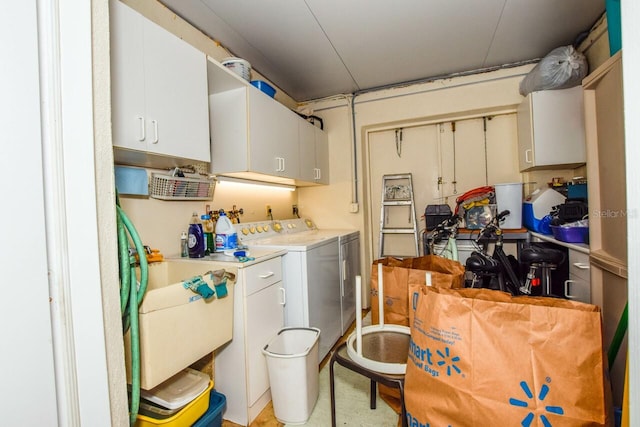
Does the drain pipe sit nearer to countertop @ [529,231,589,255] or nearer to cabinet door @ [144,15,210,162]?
countertop @ [529,231,589,255]

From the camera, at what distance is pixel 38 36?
2.28ft

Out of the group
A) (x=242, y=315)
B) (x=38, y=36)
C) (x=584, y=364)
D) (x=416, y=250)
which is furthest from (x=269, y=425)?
(x=416, y=250)

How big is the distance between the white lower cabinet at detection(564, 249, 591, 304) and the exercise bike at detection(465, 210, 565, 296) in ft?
0.33

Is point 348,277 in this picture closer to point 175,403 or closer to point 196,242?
point 196,242

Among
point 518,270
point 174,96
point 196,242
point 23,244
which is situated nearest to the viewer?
point 23,244

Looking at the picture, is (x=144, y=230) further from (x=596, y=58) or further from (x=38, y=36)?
(x=596, y=58)

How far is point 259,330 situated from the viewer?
1575mm

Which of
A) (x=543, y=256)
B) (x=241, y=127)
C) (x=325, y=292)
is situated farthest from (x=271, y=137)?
(x=543, y=256)

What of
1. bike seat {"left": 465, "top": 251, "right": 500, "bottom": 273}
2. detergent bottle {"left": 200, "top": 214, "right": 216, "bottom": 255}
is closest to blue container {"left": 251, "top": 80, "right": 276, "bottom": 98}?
detergent bottle {"left": 200, "top": 214, "right": 216, "bottom": 255}

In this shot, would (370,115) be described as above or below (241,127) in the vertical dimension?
above

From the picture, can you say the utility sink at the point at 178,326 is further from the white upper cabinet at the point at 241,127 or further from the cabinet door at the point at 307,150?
the cabinet door at the point at 307,150

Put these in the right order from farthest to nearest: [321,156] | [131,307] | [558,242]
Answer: [321,156], [558,242], [131,307]

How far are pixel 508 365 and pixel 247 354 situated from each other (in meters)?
1.18

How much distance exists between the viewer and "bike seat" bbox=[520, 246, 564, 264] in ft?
5.89
